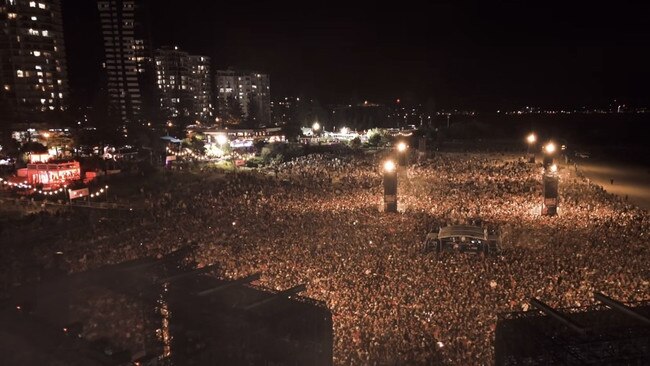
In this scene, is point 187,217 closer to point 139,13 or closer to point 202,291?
point 202,291

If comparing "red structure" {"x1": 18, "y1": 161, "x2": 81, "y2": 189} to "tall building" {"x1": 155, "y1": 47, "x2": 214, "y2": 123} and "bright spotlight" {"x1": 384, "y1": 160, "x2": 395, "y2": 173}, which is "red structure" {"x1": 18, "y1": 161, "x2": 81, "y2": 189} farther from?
"tall building" {"x1": 155, "y1": 47, "x2": 214, "y2": 123}

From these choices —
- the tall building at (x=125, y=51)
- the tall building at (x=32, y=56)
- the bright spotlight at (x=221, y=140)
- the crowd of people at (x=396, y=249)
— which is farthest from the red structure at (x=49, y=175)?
the tall building at (x=125, y=51)

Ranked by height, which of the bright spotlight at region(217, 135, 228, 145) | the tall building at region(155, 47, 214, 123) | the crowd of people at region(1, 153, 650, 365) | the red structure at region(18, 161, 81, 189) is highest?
the tall building at region(155, 47, 214, 123)

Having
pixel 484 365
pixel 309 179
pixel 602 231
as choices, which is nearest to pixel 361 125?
pixel 309 179

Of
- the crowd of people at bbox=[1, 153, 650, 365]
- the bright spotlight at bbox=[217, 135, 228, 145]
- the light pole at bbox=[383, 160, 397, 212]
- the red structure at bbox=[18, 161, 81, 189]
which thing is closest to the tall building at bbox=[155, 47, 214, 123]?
the bright spotlight at bbox=[217, 135, 228, 145]

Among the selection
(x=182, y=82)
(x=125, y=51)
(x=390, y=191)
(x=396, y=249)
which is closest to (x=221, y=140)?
(x=390, y=191)

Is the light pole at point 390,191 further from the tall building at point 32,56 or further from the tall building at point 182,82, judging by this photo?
the tall building at point 182,82
